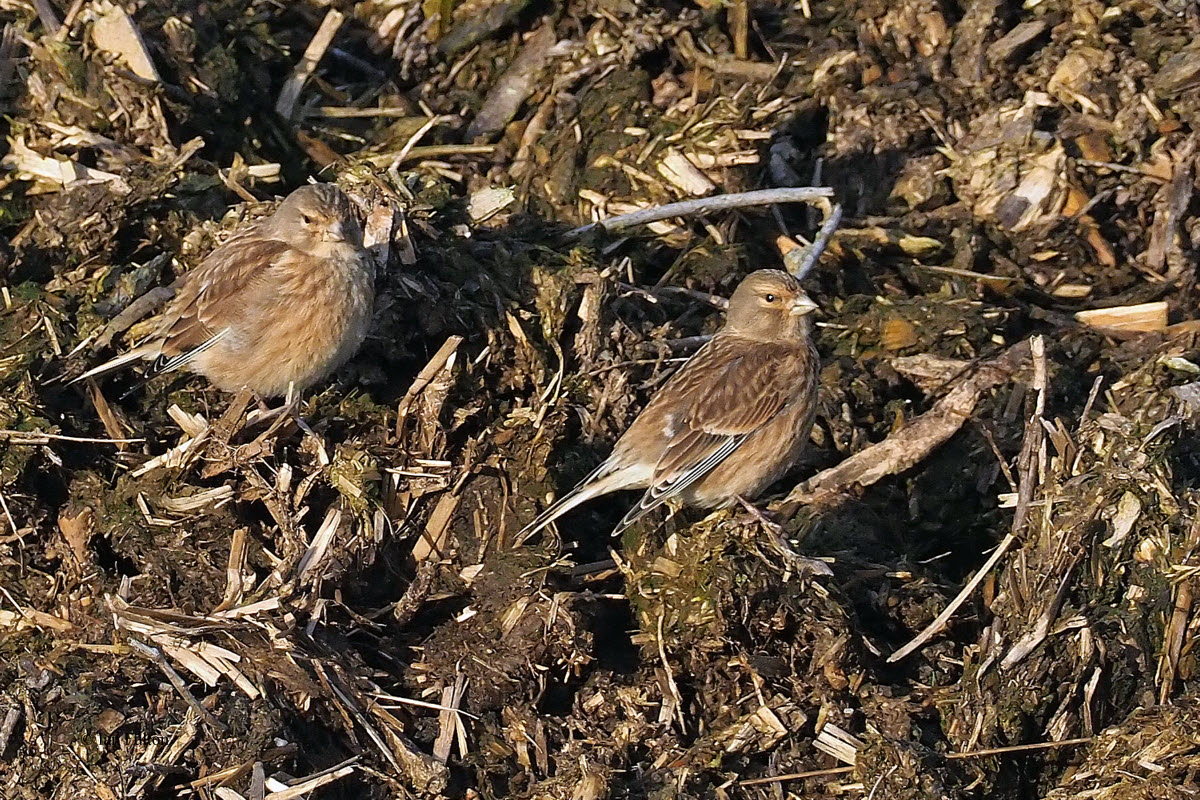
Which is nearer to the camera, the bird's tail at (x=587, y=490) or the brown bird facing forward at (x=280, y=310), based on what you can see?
the bird's tail at (x=587, y=490)

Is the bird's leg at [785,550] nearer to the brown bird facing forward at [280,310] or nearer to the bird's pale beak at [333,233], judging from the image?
the brown bird facing forward at [280,310]

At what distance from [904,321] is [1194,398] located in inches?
54.8

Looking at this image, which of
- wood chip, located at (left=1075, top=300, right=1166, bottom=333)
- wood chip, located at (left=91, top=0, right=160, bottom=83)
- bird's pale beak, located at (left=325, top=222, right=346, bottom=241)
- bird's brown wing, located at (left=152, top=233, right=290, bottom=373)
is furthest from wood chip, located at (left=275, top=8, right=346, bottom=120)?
wood chip, located at (left=1075, top=300, right=1166, bottom=333)

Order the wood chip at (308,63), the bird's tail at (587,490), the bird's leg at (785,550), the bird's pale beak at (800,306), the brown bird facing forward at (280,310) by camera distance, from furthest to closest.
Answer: the wood chip at (308,63), the bird's pale beak at (800,306), the brown bird facing forward at (280,310), the bird's tail at (587,490), the bird's leg at (785,550)

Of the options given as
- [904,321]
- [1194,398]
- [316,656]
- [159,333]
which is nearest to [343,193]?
[159,333]

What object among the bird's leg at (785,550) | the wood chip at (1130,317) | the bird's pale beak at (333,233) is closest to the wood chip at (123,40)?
the bird's pale beak at (333,233)

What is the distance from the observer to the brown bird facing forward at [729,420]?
6457 mm

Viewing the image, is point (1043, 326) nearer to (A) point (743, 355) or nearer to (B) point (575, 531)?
(A) point (743, 355)

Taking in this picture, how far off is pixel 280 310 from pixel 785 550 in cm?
237

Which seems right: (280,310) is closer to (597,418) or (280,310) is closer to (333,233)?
(333,233)

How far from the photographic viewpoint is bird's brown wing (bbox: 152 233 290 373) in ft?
22.0

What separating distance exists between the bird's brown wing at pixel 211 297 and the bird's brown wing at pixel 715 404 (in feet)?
5.97

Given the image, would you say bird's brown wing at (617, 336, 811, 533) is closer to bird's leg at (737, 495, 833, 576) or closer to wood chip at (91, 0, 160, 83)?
bird's leg at (737, 495, 833, 576)

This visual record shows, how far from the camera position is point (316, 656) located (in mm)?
5914
